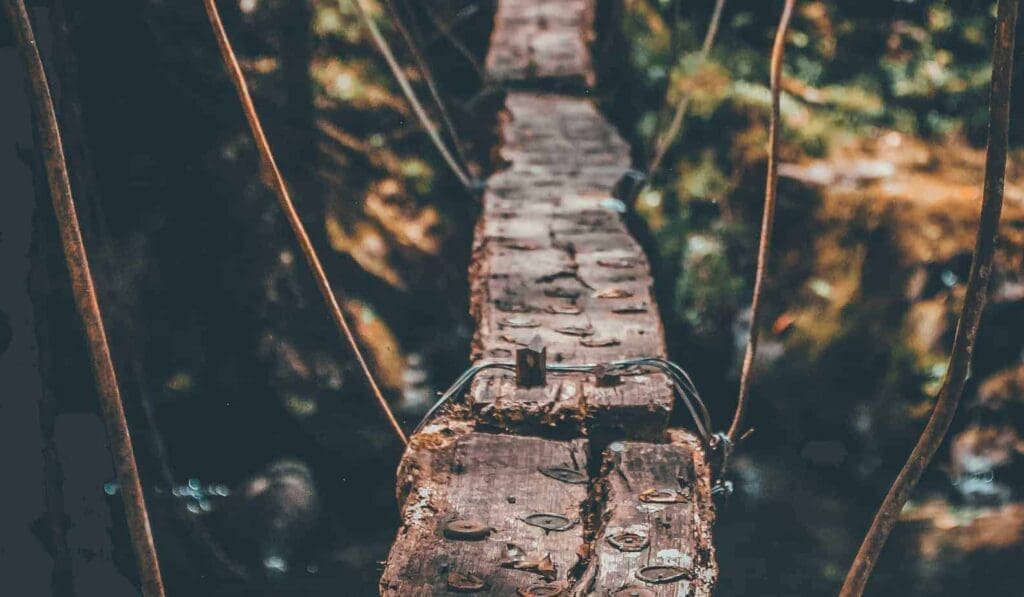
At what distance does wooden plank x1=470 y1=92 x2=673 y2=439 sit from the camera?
2516 mm

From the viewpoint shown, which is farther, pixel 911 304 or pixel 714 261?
pixel 714 261

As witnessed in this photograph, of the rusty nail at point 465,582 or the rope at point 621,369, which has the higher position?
the rope at point 621,369

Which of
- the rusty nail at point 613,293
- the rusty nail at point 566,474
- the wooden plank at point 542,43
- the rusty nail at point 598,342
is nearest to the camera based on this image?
the rusty nail at point 566,474

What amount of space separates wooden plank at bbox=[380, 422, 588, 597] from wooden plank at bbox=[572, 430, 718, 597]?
0.23 feet

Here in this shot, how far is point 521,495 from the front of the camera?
2.20m

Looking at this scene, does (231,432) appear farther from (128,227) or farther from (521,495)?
(521,495)

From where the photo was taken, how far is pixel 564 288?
3.42 metres

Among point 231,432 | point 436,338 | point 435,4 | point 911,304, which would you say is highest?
point 435,4

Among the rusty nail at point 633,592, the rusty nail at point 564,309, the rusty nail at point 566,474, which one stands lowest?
the rusty nail at point 633,592

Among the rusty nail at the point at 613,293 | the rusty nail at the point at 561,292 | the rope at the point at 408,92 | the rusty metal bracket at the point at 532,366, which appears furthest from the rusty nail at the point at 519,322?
the rope at the point at 408,92

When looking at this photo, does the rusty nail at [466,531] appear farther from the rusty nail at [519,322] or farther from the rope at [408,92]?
A: the rope at [408,92]

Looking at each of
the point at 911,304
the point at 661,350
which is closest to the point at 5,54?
the point at 661,350

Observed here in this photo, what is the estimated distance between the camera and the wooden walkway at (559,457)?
6.35 ft

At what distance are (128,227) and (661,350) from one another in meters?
3.31
